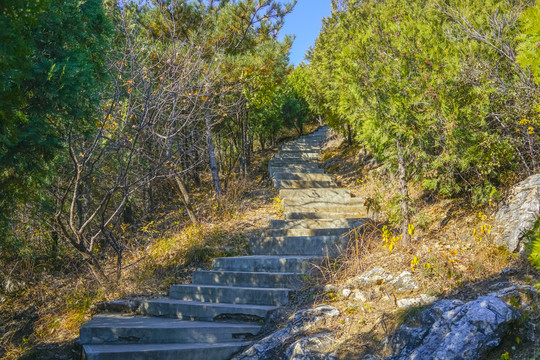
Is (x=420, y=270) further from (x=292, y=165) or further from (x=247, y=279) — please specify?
(x=292, y=165)

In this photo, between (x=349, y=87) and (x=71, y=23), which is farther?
(x=349, y=87)

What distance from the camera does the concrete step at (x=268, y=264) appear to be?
571 centimetres

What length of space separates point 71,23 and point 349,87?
3.61 metres

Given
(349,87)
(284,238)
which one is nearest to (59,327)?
(284,238)

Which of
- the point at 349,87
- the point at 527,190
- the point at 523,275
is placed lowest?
the point at 523,275

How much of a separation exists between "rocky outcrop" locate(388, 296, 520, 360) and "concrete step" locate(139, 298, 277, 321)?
70.3 inches

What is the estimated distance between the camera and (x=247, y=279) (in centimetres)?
581

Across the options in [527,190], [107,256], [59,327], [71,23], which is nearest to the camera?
[71,23]

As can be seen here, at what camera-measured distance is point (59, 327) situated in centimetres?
586

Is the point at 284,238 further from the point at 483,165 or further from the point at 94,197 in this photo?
the point at 94,197

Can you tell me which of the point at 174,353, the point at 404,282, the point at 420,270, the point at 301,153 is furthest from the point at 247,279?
the point at 301,153

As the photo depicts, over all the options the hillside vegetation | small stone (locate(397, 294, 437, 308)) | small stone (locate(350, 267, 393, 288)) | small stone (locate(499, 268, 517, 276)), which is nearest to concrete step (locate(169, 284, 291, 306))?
the hillside vegetation

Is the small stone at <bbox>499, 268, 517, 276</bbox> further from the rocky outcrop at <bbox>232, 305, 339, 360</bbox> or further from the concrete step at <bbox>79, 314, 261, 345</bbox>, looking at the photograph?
the concrete step at <bbox>79, 314, 261, 345</bbox>

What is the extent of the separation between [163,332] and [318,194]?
16.9 ft
